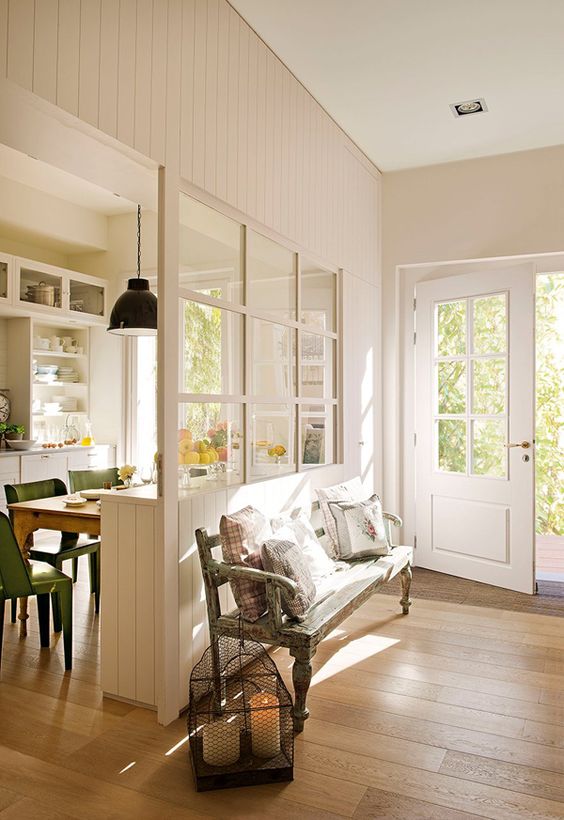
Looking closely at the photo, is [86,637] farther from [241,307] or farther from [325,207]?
[325,207]

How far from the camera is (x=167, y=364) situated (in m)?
2.68

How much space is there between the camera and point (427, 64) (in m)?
3.69

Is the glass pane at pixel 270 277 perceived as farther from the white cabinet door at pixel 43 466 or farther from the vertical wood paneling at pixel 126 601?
the white cabinet door at pixel 43 466

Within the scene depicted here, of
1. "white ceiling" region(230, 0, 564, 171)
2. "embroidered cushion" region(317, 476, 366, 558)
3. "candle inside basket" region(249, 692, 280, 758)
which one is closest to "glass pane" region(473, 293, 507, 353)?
"white ceiling" region(230, 0, 564, 171)

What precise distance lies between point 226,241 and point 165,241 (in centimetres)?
55

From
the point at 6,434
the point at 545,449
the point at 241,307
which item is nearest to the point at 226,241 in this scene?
the point at 241,307

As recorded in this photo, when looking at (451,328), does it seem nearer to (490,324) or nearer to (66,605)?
(490,324)

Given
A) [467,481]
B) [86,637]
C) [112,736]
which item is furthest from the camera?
[467,481]

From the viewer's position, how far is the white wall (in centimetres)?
479

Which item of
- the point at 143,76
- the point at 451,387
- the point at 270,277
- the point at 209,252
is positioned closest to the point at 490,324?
the point at 451,387

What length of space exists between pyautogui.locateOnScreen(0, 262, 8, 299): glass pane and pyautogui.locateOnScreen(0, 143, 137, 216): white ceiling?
73 cm

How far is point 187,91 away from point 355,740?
9.01 feet

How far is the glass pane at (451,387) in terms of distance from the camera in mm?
5013

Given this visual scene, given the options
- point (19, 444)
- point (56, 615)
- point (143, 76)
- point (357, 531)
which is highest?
point (143, 76)
